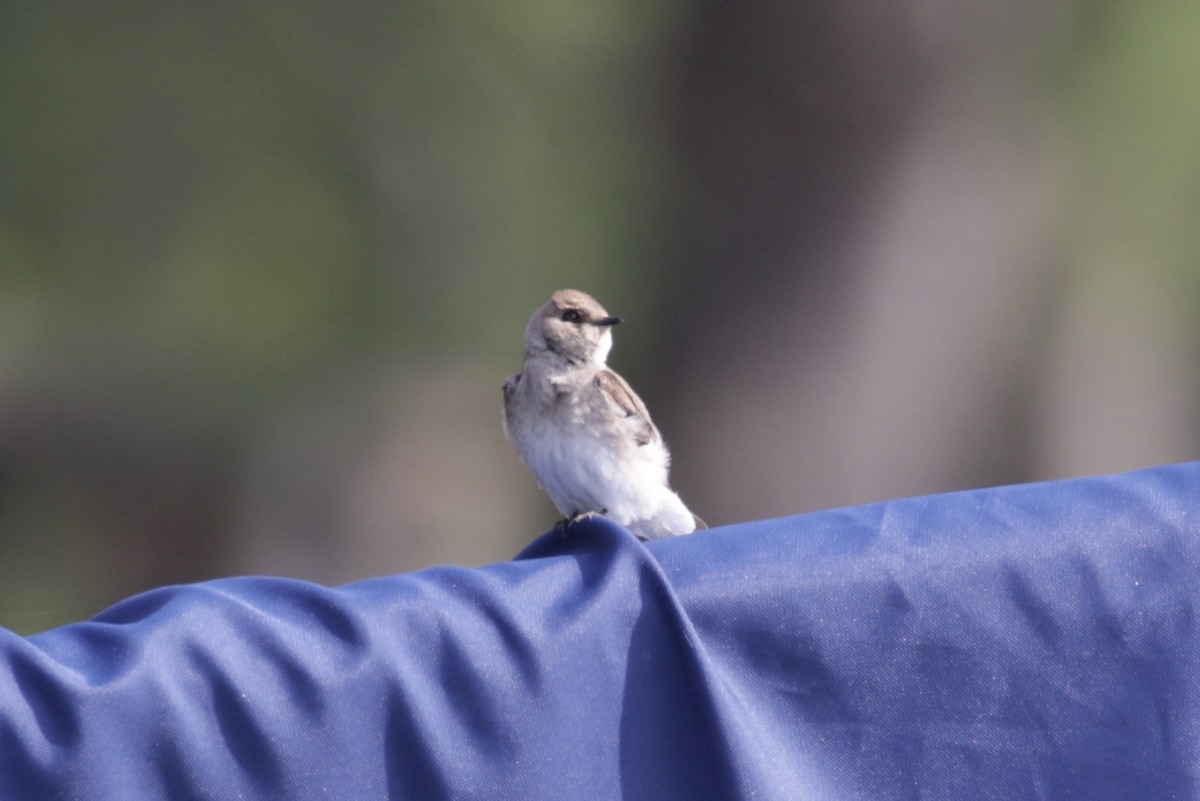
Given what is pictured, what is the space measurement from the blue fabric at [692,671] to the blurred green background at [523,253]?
13.8 feet

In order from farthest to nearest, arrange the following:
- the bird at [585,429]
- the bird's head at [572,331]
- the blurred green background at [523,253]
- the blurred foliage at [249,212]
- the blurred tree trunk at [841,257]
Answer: the blurred foliage at [249,212], the blurred green background at [523,253], the blurred tree trunk at [841,257], the bird's head at [572,331], the bird at [585,429]

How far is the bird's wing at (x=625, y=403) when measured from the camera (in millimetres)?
3855

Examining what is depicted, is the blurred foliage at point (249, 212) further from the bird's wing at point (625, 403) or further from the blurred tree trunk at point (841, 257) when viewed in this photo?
the bird's wing at point (625, 403)

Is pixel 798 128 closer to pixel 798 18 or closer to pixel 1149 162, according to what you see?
pixel 798 18

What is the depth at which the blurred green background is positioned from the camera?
21.5ft

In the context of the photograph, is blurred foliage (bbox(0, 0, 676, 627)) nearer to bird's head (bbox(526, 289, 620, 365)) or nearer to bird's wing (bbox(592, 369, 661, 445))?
bird's head (bbox(526, 289, 620, 365))

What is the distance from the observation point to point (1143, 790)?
2031 mm

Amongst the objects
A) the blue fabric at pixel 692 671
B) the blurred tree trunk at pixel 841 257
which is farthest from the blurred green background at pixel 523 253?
the blue fabric at pixel 692 671

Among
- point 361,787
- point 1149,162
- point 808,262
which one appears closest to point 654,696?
point 361,787

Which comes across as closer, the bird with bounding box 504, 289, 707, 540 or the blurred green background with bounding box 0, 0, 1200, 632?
the bird with bounding box 504, 289, 707, 540

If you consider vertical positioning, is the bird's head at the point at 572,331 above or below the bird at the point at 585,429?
above

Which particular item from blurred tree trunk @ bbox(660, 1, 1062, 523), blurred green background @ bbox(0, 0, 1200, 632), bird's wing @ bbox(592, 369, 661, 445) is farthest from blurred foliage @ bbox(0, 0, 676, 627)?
bird's wing @ bbox(592, 369, 661, 445)

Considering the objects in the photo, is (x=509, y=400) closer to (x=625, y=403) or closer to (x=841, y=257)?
(x=625, y=403)

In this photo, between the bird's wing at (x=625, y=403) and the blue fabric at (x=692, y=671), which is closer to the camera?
the blue fabric at (x=692, y=671)
